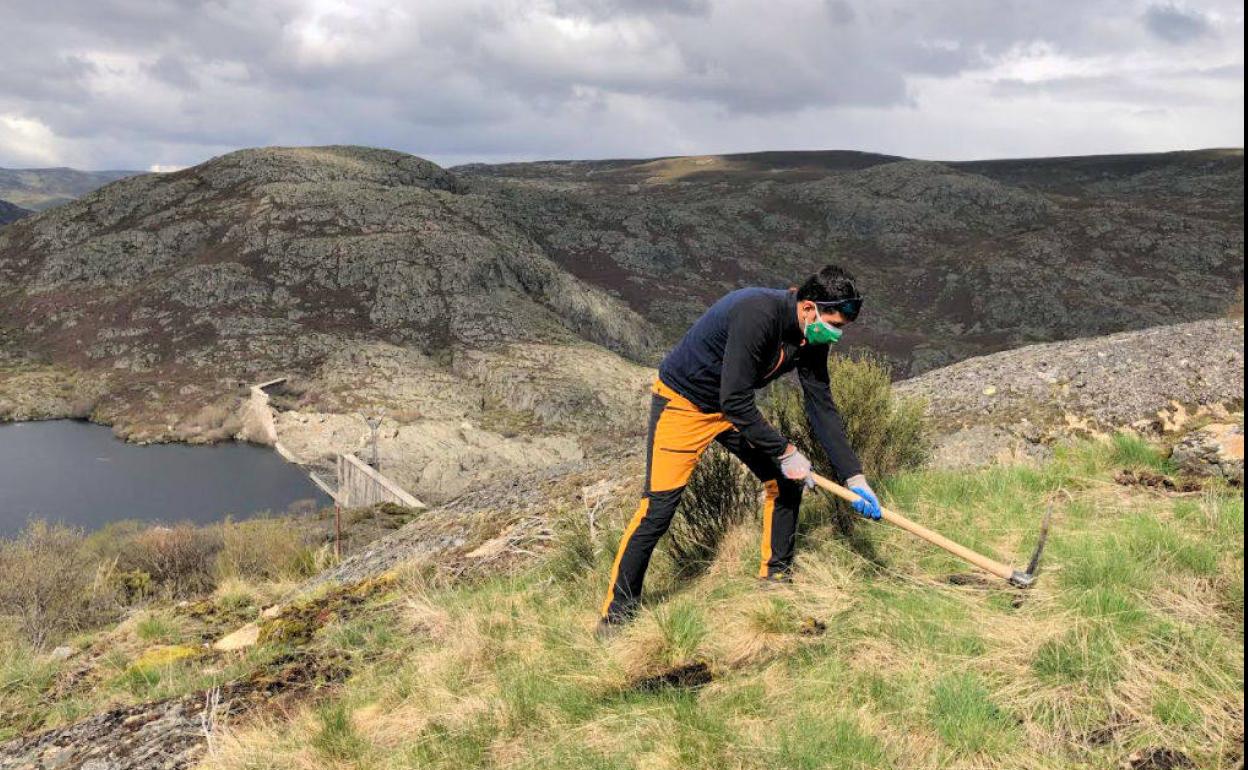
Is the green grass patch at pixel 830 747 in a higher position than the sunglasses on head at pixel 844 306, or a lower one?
lower

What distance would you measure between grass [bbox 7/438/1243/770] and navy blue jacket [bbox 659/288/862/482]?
0.79m

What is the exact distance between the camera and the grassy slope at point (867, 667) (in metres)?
2.44

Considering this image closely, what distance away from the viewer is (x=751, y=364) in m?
3.43

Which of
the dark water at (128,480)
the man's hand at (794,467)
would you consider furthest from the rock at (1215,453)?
the dark water at (128,480)

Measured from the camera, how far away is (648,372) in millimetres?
40781

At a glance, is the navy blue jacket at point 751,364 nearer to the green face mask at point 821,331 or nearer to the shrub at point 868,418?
the green face mask at point 821,331

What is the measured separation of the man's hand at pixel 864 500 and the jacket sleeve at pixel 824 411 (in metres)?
0.07

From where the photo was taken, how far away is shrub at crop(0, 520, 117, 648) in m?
10.3

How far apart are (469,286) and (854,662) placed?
143ft

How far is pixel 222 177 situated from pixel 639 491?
57750 mm

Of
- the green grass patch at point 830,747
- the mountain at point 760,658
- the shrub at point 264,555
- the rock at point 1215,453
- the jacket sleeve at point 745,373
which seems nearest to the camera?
the green grass patch at point 830,747

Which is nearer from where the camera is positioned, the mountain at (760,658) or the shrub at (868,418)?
the mountain at (760,658)

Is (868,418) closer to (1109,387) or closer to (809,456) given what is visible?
(809,456)

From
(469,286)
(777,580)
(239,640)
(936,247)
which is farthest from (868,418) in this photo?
(936,247)
